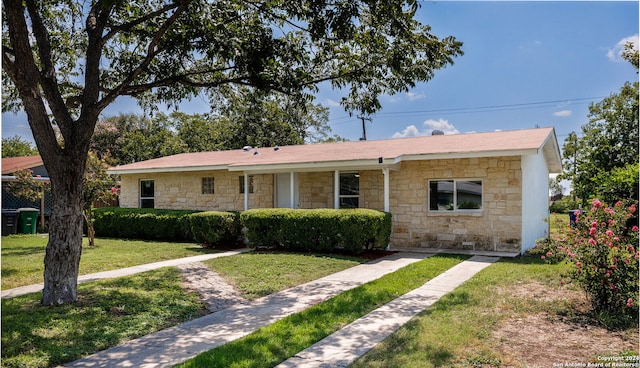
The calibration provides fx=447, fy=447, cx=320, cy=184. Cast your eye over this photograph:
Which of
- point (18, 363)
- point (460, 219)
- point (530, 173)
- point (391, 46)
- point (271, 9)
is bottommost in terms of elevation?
point (18, 363)

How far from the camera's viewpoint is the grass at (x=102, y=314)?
4746 millimetres

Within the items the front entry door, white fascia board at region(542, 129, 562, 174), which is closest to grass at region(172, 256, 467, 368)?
white fascia board at region(542, 129, 562, 174)

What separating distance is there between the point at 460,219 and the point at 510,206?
4.67 ft

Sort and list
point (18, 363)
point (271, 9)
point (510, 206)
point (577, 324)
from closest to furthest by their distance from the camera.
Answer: point (18, 363)
point (577, 324)
point (271, 9)
point (510, 206)

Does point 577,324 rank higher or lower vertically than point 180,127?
lower

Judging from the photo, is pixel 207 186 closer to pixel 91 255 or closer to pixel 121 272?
pixel 91 255

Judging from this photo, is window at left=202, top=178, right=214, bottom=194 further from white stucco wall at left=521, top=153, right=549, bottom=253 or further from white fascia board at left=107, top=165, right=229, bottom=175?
white stucco wall at left=521, top=153, right=549, bottom=253

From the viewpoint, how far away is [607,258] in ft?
18.5

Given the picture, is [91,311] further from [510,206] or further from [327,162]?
[510,206]

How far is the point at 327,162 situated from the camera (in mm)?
13922

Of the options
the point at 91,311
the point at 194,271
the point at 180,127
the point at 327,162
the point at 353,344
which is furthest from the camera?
the point at 180,127

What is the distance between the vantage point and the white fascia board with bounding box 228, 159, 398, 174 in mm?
13219

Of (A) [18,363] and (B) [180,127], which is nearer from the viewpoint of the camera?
(A) [18,363]

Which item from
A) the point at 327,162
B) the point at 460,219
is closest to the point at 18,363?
the point at 327,162
